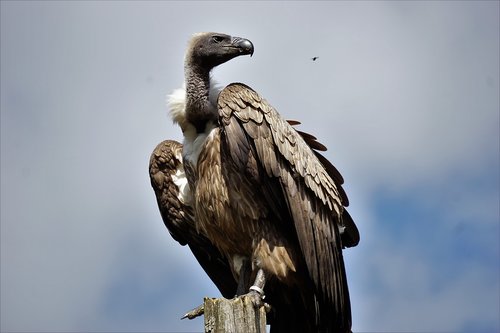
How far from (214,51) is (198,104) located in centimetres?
71

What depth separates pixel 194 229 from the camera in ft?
Result: 33.5

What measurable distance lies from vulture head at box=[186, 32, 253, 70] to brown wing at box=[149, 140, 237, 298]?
863mm

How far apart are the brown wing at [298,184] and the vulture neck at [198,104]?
31cm

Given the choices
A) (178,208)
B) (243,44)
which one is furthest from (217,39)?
(178,208)

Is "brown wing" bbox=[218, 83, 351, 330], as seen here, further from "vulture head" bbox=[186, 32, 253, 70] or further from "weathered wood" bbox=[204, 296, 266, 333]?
"weathered wood" bbox=[204, 296, 266, 333]

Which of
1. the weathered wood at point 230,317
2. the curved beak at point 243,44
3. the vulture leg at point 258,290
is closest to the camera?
the weathered wood at point 230,317

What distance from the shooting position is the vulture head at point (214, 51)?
10172 millimetres

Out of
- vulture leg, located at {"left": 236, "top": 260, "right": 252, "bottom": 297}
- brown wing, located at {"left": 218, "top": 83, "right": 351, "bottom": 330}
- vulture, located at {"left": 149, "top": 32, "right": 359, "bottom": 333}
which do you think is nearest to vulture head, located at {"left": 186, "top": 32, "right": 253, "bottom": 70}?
vulture, located at {"left": 149, "top": 32, "right": 359, "bottom": 333}

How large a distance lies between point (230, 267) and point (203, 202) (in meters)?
0.85

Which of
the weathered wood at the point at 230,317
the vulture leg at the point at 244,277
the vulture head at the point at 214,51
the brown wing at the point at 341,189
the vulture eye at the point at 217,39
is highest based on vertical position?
the vulture eye at the point at 217,39

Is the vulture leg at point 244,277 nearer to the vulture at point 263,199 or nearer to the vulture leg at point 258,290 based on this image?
the vulture at point 263,199

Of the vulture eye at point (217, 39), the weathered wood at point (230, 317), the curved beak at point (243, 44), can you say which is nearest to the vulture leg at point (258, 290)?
the weathered wood at point (230, 317)

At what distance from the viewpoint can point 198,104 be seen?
9.78 m

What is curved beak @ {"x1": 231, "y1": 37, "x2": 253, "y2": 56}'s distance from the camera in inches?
396
